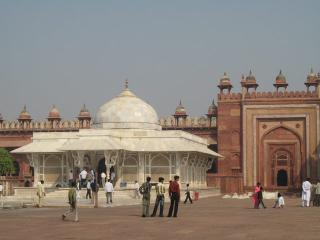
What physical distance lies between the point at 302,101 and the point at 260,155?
13.7 ft

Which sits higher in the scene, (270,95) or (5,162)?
(270,95)

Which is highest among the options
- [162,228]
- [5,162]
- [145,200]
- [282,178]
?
[5,162]

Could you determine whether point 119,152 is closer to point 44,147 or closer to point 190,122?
point 44,147

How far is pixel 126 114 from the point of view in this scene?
1427 inches

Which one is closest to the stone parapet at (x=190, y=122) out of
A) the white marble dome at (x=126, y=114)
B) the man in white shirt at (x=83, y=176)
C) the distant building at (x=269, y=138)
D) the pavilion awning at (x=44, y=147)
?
the distant building at (x=269, y=138)

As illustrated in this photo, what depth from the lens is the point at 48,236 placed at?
36.0 ft

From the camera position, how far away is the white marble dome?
3603 centimetres

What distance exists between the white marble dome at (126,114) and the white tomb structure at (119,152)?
0.05 m

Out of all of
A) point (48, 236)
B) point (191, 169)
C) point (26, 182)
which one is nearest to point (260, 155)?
point (191, 169)

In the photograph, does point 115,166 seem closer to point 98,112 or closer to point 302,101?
point 98,112

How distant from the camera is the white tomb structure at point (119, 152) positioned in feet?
105

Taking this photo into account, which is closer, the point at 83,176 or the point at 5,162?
the point at 83,176

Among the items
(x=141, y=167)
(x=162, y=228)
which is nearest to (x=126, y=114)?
(x=141, y=167)

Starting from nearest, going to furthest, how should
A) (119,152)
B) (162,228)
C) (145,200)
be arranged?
(162,228)
(145,200)
(119,152)
